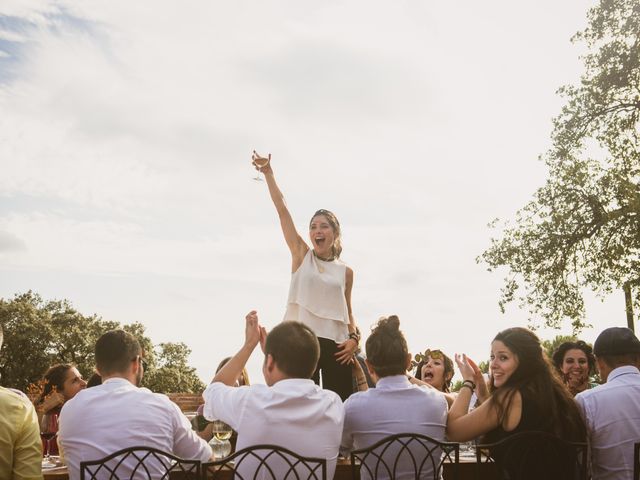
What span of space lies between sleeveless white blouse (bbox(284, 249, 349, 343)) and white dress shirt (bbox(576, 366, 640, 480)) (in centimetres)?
233

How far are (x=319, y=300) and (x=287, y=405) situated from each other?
2604 millimetres

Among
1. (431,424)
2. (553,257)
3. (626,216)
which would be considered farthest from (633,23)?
(431,424)

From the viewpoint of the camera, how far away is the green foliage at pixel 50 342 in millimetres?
43031

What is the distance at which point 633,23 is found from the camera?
2125 cm

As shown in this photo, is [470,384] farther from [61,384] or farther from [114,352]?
[61,384]

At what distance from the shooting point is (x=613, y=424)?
480 cm

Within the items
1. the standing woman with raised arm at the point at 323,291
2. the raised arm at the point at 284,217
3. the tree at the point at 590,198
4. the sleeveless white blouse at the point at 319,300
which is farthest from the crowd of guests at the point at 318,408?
the tree at the point at 590,198

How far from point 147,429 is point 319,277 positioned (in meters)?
2.78

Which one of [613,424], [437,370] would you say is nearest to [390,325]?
[613,424]

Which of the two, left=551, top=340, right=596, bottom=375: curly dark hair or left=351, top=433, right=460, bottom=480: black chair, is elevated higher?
left=551, top=340, right=596, bottom=375: curly dark hair

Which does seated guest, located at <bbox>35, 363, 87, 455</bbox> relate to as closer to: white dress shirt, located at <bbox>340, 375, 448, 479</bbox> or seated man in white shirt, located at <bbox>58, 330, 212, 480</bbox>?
seated man in white shirt, located at <bbox>58, 330, 212, 480</bbox>

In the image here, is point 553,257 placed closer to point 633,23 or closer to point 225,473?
point 633,23

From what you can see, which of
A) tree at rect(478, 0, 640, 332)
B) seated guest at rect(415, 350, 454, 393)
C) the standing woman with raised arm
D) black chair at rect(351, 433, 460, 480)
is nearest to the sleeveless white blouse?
the standing woman with raised arm

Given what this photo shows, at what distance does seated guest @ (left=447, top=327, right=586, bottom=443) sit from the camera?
14.2 ft
